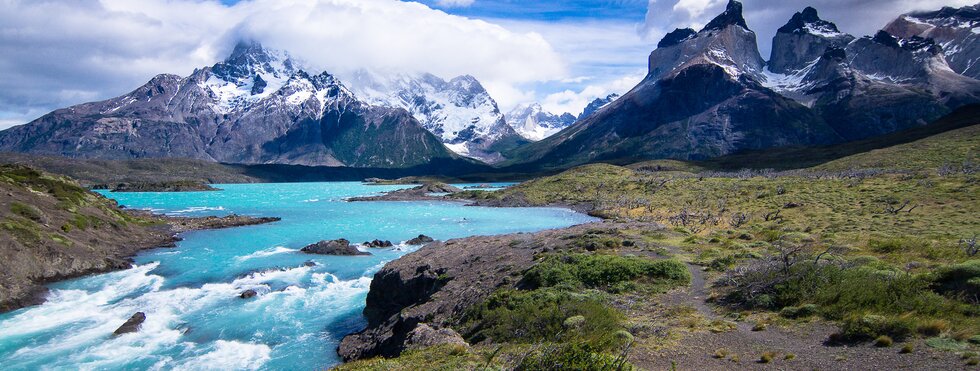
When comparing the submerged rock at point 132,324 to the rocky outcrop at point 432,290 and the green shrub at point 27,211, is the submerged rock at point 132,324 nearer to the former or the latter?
the rocky outcrop at point 432,290

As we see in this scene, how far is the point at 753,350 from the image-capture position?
16.4 m

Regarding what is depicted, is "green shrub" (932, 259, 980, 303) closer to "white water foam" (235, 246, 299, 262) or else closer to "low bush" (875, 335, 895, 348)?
"low bush" (875, 335, 895, 348)

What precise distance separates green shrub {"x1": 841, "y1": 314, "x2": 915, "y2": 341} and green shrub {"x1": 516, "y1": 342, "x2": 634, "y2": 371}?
770cm

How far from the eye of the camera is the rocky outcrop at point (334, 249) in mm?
60812

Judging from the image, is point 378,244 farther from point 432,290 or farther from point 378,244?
point 432,290

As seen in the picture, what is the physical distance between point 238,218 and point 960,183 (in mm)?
110387

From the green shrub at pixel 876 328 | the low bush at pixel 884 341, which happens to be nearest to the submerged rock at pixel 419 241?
the green shrub at pixel 876 328

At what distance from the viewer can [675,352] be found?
1666 centimetres

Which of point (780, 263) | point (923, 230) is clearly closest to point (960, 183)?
point (923, 230)

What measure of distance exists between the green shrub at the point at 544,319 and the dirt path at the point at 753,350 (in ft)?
4.67

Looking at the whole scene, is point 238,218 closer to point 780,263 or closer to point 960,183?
point 780,263

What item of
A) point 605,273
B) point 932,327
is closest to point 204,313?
point 605,273

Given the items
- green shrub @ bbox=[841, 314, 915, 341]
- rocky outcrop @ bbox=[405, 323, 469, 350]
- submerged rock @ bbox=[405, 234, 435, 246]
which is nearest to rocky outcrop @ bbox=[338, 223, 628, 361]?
rocky outcrop @ bbox=[405, 323, 469, 350]

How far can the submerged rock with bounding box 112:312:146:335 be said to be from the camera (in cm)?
3238
